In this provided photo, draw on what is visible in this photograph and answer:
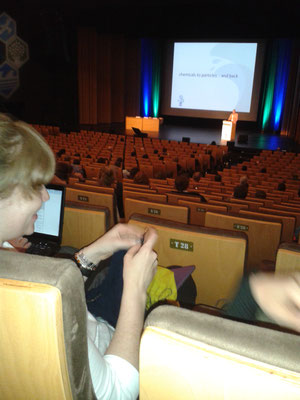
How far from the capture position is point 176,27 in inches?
537

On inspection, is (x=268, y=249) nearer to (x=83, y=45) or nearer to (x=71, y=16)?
(x=71, y=16)

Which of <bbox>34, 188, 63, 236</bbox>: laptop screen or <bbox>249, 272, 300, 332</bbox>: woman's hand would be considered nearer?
<bbox>249, 272, 300, 332</bbox>: woman's hand

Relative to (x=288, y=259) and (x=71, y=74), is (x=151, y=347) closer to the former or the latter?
(x=288, y=259)

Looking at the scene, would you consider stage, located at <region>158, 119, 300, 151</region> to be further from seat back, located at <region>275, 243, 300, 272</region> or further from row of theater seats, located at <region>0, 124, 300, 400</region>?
row of theater seats, located at <region>0, 124, 300, 400</region>

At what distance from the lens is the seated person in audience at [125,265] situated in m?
0.81

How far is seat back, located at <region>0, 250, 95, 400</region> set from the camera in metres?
0.59

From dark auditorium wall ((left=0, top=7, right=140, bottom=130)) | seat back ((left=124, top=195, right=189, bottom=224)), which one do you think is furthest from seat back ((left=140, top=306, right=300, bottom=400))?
dark auditorium wall ((left=0, top=7, right=140, bottom=130))

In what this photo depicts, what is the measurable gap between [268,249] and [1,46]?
16.6m

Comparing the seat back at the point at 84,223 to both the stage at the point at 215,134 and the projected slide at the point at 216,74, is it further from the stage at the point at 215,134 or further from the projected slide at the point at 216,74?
the projected slide at the point at 216,74

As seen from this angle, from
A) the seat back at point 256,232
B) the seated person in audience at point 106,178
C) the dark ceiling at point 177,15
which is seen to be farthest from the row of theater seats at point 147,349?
the dark ceiling at point 177,15

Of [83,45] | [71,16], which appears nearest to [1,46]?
[71,16]

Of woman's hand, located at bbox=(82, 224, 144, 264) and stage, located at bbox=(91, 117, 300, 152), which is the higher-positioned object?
stage, located at bbox=(91, 117, 300, 152)

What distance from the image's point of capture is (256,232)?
88.1 inches

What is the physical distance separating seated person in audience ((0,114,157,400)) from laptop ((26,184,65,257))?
2.88ft
